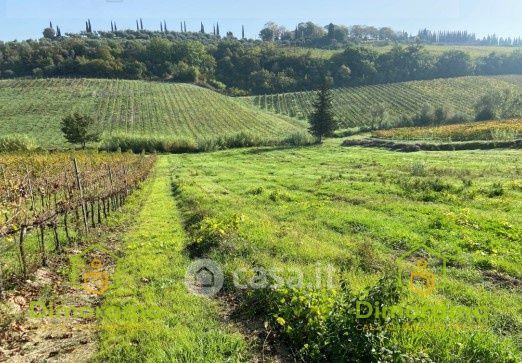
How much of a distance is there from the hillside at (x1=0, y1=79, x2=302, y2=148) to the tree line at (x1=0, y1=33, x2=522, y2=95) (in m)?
19.6

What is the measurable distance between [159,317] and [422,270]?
7551 millimetres

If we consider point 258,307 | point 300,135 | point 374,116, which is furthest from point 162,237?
point 374,116

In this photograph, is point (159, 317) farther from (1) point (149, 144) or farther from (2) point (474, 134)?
(1) point (149, 144)

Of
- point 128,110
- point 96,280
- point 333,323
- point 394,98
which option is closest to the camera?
point 333,323

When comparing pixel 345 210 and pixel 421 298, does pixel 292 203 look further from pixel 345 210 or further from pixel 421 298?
pixel 421 298

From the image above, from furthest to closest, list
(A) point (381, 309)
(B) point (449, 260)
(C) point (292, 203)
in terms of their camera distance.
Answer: (C) point (292, 203) < (B) point (449, 260) < (A) point (381, 309)

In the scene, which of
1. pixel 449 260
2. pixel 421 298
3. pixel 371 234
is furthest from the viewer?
pixel 371 234

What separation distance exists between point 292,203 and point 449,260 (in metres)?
10.6

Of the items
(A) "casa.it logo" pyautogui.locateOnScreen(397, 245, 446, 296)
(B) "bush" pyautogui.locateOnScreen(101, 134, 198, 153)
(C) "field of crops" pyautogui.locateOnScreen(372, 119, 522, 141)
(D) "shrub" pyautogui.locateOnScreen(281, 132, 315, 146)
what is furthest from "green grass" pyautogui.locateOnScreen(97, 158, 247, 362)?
(D) "shrub" pyautogui.locateOnScreen(281, 132, 315, 146)

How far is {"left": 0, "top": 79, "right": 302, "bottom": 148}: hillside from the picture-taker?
89625 mm

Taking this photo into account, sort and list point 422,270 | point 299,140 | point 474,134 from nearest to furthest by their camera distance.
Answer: point 422,270
point 474,134
point 299,140

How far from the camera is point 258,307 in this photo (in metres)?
9.52

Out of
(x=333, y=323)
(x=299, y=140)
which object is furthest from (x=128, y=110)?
(x=333, y=323)

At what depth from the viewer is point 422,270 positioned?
1155cm
